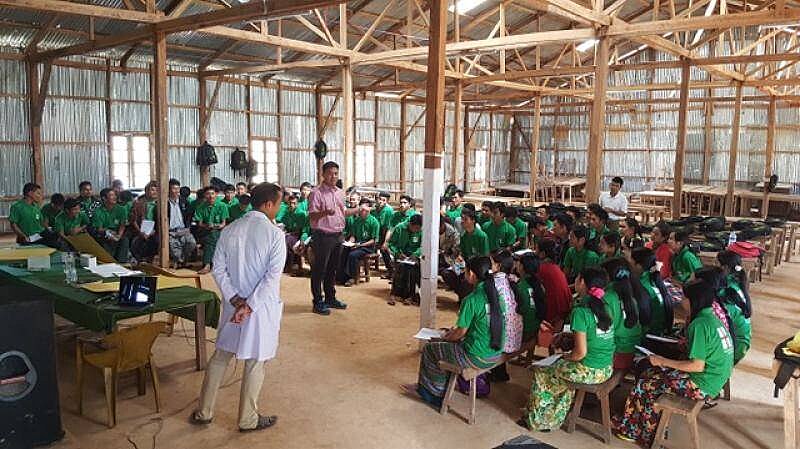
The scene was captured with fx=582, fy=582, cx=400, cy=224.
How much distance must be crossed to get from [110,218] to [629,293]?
810cm

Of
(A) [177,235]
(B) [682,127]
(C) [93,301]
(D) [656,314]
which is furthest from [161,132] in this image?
(B) [682,127]

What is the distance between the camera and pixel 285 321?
6789 mm

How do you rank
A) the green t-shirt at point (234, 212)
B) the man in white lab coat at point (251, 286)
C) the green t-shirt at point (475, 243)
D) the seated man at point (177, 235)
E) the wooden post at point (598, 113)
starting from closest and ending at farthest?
the man in white lab coat at point (251, 286) → the green t-shirt at point (475, 243) → the wooden post at point (598, 113) → the seated man at point (177, 235) → the green t-shirt at point (234, 212)

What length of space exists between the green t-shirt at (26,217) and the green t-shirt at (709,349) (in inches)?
336

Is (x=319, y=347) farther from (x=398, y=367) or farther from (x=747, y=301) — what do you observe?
(x=747, y=301)

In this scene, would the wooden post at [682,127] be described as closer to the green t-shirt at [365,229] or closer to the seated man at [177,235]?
the green t-shirt at [365,229]

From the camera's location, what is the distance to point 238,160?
604 inches

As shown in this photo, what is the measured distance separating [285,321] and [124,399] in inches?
93.2

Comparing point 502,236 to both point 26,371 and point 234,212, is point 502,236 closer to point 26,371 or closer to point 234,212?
point 234,212

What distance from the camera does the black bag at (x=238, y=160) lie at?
15.3 metres

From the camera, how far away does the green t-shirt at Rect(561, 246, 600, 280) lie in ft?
20.6

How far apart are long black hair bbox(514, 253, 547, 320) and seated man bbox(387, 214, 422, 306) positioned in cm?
274

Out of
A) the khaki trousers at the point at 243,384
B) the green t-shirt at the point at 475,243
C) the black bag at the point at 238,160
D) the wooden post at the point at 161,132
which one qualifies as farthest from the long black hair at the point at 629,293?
the black bag at the point at 238,160

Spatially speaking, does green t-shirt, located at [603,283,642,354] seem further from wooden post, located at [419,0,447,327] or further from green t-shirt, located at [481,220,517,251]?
green t-shirt, located at [481,220,517,251]
